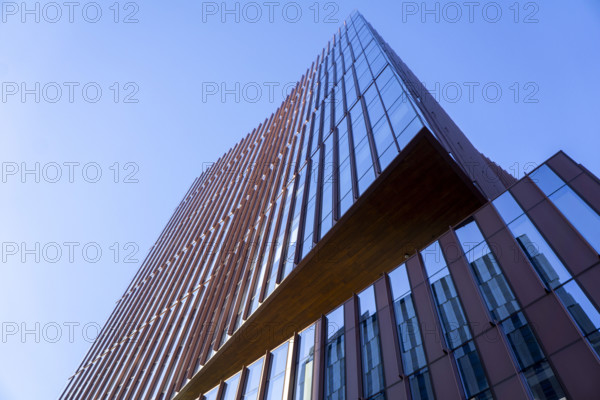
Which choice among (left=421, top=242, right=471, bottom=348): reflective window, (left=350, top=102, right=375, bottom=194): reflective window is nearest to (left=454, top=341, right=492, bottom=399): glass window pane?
(left=421, top=242, right=471, bottom=348): reflective window

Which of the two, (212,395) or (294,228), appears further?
(294,228)

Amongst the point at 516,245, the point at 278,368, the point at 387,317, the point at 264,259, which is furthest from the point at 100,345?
the point at 516,245

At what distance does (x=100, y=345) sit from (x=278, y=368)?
160 feet

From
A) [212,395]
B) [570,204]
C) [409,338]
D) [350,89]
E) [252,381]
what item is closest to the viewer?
[570,204]

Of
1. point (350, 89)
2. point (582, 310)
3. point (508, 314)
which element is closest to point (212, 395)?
point (508, 314)

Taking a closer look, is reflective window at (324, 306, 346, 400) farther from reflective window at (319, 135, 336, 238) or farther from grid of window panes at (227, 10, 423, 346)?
reflective window at (319, 135, 336, 238)

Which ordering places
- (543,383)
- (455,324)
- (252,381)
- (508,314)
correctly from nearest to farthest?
(543,383), (508,314), (455,324), (252,381)

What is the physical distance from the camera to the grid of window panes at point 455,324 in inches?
403

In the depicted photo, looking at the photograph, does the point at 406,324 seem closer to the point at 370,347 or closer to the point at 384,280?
the point at 370,347

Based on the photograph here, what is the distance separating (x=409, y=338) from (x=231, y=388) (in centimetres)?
1007

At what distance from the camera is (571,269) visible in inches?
418

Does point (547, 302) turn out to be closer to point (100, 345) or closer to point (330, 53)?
point (330, 53)

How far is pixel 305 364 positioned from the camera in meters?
15.6

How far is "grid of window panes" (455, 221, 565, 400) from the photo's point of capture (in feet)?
30.1
